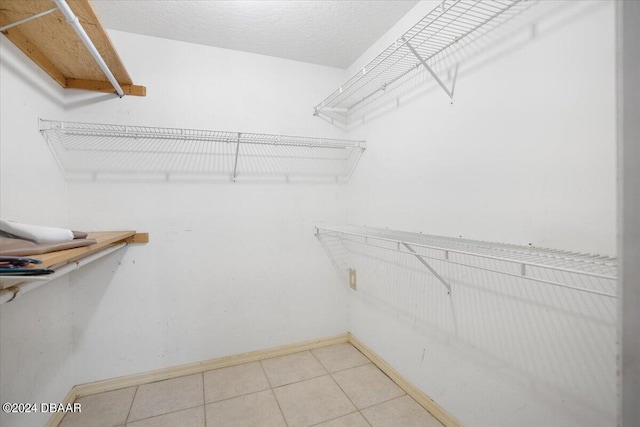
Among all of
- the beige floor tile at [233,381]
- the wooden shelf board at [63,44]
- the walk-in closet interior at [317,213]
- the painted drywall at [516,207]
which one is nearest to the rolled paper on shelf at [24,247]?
the walk-in closet interior at [317,213]

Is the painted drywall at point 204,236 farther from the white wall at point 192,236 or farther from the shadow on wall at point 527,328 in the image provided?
the shadow on wall at point 527,328

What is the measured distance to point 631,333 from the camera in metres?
0.46

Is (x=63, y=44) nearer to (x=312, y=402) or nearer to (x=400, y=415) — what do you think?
(x=312, y=402)

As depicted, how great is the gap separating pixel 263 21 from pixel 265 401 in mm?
2237

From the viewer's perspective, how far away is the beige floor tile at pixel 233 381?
5.49 feet

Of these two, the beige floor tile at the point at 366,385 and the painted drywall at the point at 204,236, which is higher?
the painted drywall at the point at 204,236

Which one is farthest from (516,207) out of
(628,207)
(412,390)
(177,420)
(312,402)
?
(177,420)

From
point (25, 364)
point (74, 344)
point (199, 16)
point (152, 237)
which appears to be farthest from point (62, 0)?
point (74, 344)

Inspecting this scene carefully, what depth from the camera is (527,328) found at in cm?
105

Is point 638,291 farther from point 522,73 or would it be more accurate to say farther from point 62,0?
point 62,0

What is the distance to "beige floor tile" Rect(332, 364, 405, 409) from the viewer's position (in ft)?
5.30

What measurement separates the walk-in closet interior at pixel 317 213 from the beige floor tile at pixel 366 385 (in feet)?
0.05

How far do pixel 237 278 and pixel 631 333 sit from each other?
1.92m

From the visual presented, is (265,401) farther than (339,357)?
No
